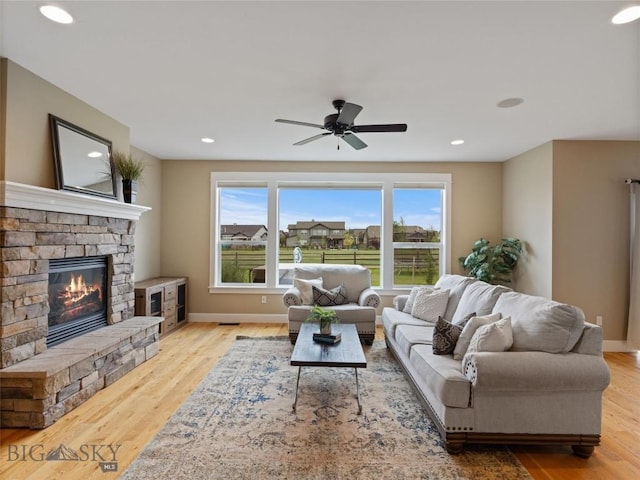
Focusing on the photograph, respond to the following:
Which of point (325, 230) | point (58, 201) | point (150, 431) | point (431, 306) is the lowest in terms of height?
point (150, 431)

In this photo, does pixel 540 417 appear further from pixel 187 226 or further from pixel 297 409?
pixel 187 226

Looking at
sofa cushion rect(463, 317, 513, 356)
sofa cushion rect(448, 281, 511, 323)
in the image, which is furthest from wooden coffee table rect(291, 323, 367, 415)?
sofa cushion rect(448, 281, 511, 323)

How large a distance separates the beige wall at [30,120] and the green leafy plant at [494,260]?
17.2ft

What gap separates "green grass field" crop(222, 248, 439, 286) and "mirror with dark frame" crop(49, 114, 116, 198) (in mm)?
2376

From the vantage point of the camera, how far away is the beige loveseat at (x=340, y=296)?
4.36 metres

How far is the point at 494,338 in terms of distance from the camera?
2.29m

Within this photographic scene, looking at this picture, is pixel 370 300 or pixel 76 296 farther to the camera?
pixel 370 300

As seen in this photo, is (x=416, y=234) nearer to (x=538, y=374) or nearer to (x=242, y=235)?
(x=242, y=235)

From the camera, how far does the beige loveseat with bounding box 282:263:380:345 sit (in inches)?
172

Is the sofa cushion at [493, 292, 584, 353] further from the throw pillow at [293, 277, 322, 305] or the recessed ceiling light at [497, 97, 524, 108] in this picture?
the throw pillow at [293, 277, 322, 305]

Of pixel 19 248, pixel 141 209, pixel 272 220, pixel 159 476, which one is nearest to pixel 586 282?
pixel 272 220

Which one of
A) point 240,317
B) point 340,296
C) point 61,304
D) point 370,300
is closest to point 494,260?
point 370,300

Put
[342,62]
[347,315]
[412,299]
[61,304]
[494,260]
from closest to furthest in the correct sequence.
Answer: [342,62] → [61,304] → [412,299] → [347,315] → [494,260]

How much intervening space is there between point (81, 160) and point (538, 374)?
4.15 m
